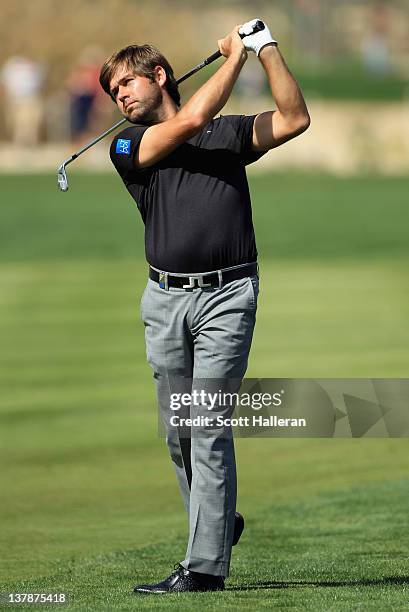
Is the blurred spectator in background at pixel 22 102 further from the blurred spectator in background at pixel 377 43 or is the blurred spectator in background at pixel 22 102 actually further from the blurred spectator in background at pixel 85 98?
the blurred spectator in background at pixel 377 43

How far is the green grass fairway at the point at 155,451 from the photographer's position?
6.19m

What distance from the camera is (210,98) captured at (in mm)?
5543

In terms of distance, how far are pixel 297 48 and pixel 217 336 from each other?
88075 mm

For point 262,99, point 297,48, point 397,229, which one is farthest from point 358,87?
point 397,229

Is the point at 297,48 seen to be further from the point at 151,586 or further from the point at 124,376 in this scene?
the point at 151,586

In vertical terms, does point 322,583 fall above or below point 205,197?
below

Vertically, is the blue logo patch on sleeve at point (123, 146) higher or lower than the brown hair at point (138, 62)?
lower

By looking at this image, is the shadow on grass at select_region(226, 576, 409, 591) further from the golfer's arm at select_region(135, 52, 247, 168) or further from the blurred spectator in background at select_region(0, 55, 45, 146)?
the blurred spectator in background at select_region(0, 55, 45, 146)

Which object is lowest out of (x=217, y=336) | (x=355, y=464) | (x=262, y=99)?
(x=355, y=464)

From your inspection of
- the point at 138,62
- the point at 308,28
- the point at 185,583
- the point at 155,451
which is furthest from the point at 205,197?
the point at 308,28

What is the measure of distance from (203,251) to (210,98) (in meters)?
0.57

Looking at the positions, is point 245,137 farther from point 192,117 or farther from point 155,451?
point 155,451

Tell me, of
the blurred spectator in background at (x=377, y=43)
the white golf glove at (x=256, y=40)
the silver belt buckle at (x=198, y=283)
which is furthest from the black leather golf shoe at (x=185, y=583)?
the blurred spectator in background at (x=377, y=43)

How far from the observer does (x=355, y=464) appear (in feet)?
31.3
